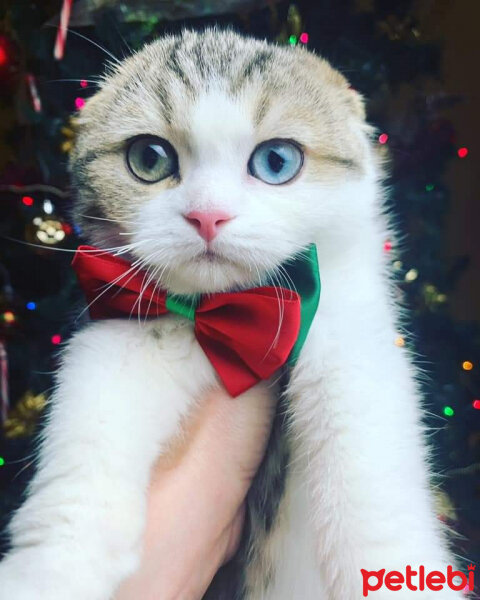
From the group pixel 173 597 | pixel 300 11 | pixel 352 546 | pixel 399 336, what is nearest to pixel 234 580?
pixel 173 597

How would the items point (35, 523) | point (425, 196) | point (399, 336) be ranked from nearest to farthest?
point (35, 523) → point (399, 336) → point (425, 196)

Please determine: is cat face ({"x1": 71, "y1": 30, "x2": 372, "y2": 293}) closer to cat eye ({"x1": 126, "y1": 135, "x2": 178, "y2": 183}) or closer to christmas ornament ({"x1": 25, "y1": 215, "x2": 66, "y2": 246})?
cat eye ({"x1": 126, "y1": 135, "x2": 178, "y2": 183})

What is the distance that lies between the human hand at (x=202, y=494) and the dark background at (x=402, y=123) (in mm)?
224

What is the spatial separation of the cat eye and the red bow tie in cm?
10

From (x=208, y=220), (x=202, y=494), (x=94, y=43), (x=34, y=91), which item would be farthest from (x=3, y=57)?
(x=202, y=494)

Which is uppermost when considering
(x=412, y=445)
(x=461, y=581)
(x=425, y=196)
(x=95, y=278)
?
(x=425, y=196)

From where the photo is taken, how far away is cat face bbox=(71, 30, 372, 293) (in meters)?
0.46

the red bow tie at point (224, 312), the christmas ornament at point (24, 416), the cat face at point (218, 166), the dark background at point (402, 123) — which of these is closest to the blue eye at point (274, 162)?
the cat face at point (218, 166)

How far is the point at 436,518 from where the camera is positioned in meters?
0.51

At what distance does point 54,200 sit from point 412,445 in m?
0.63

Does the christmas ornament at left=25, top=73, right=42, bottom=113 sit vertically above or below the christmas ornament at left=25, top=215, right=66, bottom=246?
above

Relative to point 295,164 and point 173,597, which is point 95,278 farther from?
point 173,597

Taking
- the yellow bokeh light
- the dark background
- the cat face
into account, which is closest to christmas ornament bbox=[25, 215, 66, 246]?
the dark background

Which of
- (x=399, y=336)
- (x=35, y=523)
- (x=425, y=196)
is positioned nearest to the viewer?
(x=35, y=523)
